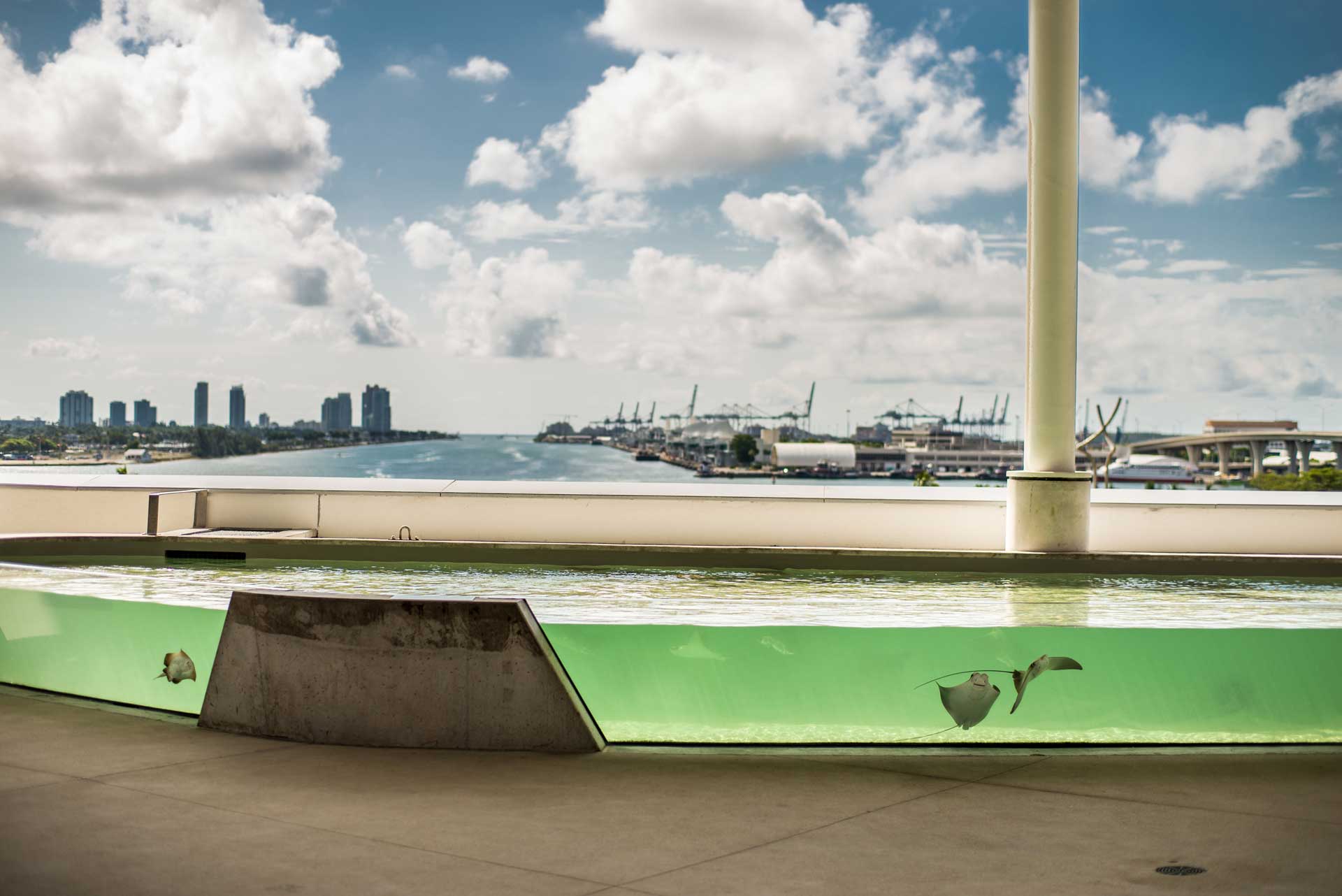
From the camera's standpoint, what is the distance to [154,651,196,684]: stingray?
6062mm

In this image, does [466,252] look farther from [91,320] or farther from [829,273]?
[829,273]

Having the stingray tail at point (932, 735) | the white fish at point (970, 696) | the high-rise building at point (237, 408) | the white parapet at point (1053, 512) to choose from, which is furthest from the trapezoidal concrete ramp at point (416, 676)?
the high-rise building at point (237, 408)

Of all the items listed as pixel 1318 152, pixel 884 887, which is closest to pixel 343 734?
pixel 884 887

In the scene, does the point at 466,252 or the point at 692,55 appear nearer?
the point at 692,55

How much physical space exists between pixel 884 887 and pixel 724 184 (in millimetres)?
134093

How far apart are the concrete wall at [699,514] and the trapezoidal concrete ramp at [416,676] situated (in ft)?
27.9

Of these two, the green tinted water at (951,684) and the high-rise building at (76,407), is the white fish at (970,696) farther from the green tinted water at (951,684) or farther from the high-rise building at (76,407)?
the high-rise building at (76,407)

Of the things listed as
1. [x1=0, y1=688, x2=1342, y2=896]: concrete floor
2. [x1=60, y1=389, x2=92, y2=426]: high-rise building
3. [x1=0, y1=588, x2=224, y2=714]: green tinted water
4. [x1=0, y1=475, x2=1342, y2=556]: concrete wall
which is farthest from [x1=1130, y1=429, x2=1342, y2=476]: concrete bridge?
[x1=0, y1=588, x2=224, y2=714]: green tinted water

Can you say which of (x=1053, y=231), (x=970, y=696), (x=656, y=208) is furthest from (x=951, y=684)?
(x=656, y=208)

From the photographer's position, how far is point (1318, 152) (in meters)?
90.2

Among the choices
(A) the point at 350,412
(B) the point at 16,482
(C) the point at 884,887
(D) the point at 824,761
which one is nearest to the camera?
(C) the point at 884,887

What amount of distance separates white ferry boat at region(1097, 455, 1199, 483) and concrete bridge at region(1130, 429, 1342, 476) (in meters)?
1.65

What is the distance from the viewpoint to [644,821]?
4461mm

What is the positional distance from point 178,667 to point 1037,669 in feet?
13.0
